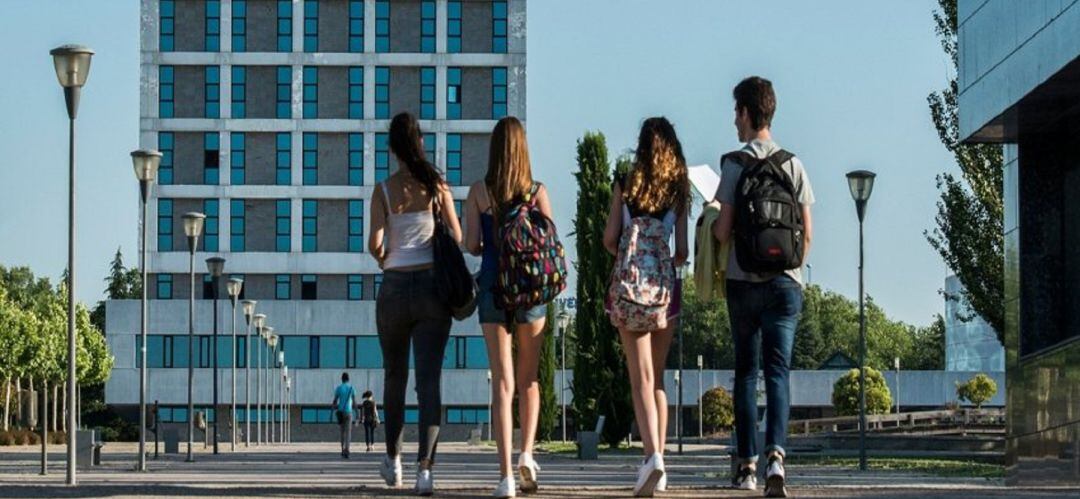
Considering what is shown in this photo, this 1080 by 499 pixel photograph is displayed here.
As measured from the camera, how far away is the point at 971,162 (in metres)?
Result: 45.3

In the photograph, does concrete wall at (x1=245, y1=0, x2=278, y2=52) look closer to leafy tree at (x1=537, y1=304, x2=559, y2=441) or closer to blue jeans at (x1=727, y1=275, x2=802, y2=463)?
leafy tree at (x1=537, y1=304, x2=559, y2=441)

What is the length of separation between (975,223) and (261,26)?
174ft

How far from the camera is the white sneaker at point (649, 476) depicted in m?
11.6

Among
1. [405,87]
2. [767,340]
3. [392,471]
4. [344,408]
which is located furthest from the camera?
[405,87]

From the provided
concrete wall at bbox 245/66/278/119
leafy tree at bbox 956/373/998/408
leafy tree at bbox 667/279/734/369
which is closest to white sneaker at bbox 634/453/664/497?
leafy tree at bbox 956/373/998/408

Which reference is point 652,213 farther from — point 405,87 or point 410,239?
point 405,87

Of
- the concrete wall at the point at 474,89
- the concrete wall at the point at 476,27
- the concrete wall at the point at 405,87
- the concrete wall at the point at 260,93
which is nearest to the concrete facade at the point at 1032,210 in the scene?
the concrete wall at the point at 474,89

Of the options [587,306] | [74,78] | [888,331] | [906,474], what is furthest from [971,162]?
[888,331]

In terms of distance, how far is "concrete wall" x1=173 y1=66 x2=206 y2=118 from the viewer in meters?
93.0

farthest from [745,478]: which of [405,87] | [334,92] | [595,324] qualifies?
[334,92]

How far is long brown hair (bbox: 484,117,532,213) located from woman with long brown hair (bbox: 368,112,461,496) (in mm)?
361

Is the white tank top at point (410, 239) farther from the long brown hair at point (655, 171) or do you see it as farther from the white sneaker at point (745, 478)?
the white sneaker at point (745, 478)

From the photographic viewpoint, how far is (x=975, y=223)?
1806 inches

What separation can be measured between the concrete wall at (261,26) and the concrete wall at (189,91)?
7.87 feet
